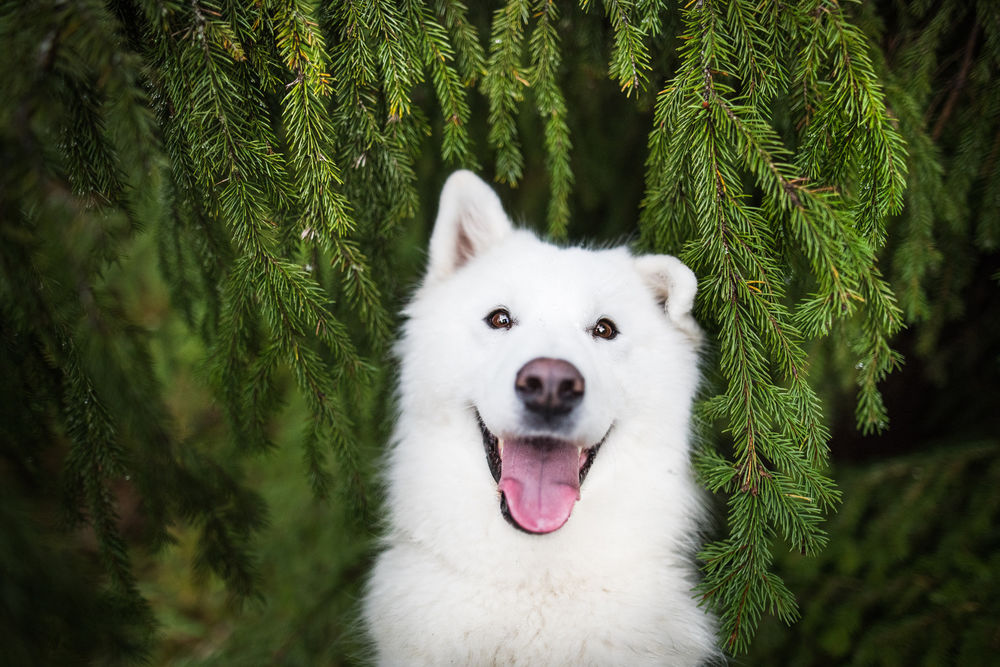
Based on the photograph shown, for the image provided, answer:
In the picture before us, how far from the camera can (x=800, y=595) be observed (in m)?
2.71

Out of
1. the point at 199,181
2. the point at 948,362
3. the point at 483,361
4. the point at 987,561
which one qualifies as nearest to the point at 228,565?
the point at 483,361

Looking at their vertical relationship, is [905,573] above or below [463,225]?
below

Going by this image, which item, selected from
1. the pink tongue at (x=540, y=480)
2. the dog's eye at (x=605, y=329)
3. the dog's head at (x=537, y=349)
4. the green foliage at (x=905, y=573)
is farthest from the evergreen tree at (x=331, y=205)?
the green foliage at (x=905, y=573)

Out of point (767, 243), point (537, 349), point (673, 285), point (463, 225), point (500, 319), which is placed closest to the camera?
point (767, 243)

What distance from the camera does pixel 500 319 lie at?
212cm

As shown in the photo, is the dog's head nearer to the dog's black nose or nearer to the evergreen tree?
the dog's black nose

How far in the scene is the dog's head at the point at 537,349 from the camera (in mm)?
1782

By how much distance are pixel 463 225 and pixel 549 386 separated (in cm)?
96

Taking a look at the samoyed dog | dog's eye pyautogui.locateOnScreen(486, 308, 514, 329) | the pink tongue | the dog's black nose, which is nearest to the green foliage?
the samoyed dog

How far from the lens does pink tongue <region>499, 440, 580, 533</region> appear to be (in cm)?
187

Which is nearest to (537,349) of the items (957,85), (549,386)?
(549,386)

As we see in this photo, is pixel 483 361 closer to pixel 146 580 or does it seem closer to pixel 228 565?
pixel 228 565

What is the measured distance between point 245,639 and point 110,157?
248 centimetres

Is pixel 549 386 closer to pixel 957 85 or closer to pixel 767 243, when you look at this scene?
pixel 767 243
